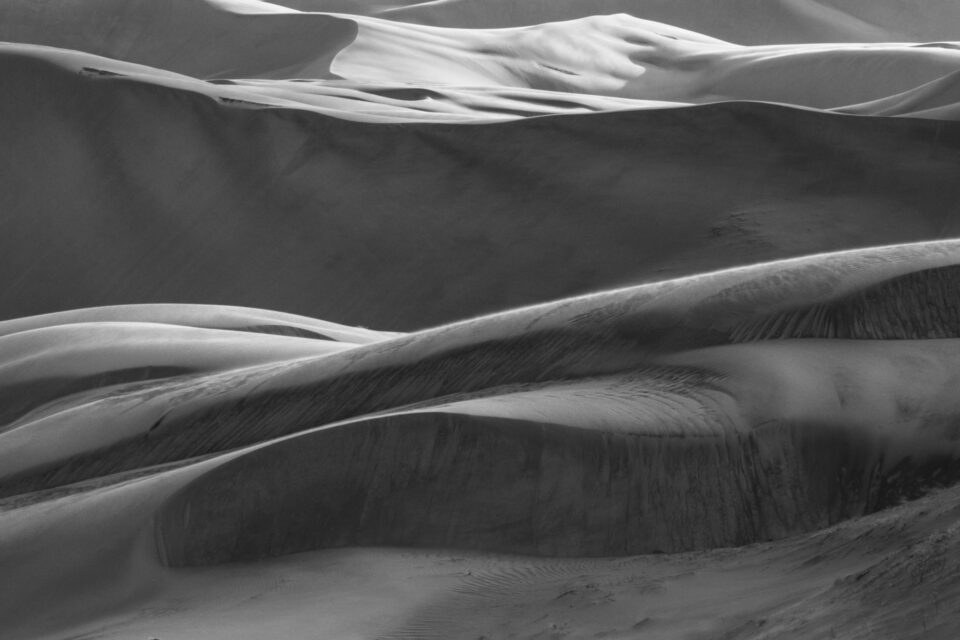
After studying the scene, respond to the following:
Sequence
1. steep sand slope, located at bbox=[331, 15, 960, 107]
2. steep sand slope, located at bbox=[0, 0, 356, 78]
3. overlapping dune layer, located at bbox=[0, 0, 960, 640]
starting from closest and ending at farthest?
overlapping dune layer, located at bbox=[0, 0, 960, 640]
steep sand slope, located at bbox=[331, 15, 960, 107]
steep sand slope, located at bbox=[0, 0, 356, 78]

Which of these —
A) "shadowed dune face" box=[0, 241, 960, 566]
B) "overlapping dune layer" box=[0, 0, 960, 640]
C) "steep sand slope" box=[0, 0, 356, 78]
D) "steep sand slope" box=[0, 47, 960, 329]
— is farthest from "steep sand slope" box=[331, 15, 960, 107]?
"shadowed dune face" box=[0, 241, 960, 566]

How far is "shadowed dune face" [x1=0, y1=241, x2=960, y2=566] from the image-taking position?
170 centimetres

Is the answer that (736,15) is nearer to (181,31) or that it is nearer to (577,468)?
(181,31)

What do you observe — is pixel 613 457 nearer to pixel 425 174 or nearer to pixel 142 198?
pixel 425 174

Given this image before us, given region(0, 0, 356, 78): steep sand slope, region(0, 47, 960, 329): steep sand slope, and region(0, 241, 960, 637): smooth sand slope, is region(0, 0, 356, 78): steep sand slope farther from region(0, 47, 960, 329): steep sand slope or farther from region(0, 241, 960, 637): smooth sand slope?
region(0, 241, 960, 637): smooth sand slope

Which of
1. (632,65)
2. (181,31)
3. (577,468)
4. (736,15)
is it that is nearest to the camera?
(577,468)

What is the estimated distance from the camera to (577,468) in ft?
5.68

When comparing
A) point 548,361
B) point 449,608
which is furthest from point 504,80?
point 449,608

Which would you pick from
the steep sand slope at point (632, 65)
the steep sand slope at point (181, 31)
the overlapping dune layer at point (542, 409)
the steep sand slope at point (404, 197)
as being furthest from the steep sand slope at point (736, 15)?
the overlapping dune layer at point (542, 409)

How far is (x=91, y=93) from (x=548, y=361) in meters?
4.58

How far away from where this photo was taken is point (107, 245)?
5750 millimetres

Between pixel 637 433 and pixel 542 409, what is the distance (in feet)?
0.47

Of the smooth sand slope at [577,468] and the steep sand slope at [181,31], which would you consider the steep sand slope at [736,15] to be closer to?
the steep sand slope at [181,31]

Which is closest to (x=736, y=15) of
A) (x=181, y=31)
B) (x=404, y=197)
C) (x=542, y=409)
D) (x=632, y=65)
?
(x=632, y=65)
